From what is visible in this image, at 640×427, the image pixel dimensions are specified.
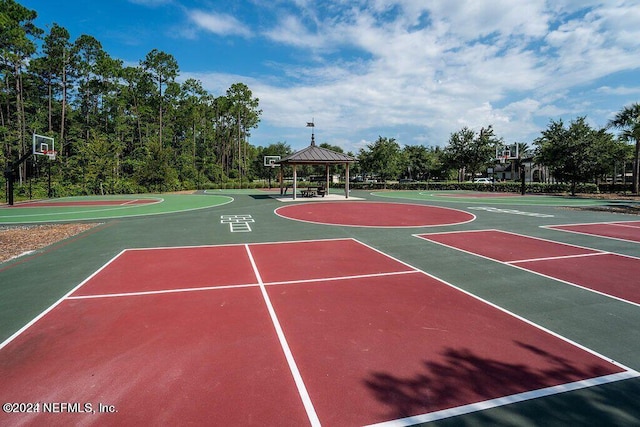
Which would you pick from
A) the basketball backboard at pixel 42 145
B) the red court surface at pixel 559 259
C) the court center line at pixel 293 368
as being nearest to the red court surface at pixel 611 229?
the red court surface at pixel 559 259

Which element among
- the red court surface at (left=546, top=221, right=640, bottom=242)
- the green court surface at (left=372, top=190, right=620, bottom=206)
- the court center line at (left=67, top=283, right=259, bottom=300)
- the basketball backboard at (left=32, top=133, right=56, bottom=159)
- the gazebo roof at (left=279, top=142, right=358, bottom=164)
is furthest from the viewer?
the gazebo roof at (left=279, top=142, right=358, bottom=164)

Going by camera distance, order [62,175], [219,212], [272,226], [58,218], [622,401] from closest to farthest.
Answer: [622,401], [272,226], [58,218], [219,212], [62,175]

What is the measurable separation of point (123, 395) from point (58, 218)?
18583 millimetres

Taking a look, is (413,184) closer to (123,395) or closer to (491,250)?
(491,250)

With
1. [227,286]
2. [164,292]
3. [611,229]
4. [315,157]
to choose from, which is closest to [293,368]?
[227,286]

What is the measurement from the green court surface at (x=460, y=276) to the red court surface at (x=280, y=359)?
0.17m

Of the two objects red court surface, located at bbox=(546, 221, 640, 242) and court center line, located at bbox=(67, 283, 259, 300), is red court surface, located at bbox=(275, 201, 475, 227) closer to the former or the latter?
red court surface, located at bbox=(546, 221, 640, 242)

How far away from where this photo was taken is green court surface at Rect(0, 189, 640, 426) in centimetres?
356

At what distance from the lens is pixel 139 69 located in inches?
2111

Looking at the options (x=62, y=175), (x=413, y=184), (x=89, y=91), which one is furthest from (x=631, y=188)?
(x=89, y=91)

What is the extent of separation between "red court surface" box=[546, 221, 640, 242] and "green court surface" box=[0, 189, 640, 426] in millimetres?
777

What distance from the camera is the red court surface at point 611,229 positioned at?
1316cm

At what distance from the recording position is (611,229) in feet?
48.6

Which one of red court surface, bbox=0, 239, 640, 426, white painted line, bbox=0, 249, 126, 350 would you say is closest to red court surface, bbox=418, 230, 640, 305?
red court surface, bbox=0, 239, 640, 426
